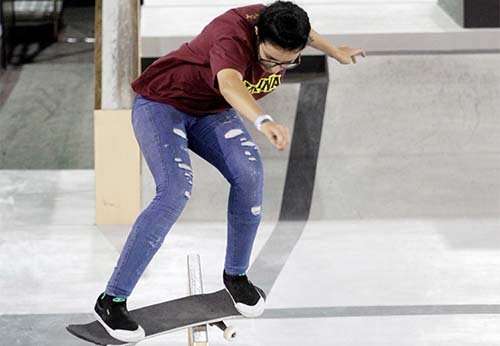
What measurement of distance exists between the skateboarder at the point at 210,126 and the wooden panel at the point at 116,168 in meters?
→ 1.85

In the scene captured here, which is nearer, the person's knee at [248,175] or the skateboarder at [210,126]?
the skateboarder at [210,126]

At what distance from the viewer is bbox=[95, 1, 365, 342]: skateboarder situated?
376 centimetres

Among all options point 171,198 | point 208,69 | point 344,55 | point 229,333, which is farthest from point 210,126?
point 229,333

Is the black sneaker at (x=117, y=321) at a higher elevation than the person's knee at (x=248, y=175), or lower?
lower

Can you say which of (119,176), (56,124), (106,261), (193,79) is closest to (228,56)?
(193,79)

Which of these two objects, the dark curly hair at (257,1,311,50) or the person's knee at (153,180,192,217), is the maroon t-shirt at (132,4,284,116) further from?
the person's knee at (153,180,192,217)

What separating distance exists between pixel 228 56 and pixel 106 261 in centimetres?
210

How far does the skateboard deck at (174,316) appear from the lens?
13.1ft

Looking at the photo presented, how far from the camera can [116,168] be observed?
6059mm

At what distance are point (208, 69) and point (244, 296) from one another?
2.98 feet

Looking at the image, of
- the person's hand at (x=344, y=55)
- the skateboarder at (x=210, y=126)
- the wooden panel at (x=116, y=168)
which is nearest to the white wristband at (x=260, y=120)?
the skateboarder at (x=210, y=126)

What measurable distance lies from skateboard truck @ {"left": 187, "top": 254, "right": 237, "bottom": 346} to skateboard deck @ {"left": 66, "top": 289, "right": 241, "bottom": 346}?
3 cm

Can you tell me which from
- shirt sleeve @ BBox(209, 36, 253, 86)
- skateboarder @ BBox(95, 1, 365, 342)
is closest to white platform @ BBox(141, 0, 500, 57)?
skateboarder @ BBox(95, 1, 365, 342)

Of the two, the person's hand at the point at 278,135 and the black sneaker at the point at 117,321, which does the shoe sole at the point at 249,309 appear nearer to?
the black sneaker at the point at 117,321
